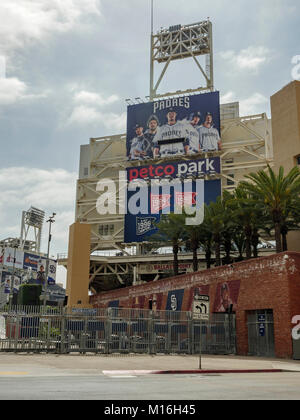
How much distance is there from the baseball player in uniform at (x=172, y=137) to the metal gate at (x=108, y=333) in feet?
160

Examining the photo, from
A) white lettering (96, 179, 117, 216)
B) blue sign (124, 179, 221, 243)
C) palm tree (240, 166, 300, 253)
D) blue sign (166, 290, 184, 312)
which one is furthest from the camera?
white lettering (96, 179, 117, 216)

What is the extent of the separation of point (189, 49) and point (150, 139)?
18.6m

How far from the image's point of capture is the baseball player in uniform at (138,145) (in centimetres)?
8062

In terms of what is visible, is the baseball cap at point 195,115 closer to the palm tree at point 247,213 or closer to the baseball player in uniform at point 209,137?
the baseball player in uniform at point 209,137

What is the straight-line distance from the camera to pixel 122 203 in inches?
3194

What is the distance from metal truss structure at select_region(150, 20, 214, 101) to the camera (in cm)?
8370

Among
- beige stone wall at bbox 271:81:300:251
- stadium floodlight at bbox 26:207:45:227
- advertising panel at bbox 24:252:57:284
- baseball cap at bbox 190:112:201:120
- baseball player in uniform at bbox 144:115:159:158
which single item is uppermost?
baseball cap at bbox 190:112:201:120

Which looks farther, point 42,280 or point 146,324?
point 42,280

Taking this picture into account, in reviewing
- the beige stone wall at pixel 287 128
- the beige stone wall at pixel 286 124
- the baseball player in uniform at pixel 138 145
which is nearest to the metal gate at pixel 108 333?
the beige stone wall at pixel 287 128

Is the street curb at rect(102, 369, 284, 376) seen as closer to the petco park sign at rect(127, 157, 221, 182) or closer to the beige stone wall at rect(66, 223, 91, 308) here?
the beige stone wall at rect(66, 223, 91, 308)

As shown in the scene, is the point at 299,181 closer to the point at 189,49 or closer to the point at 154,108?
the point at 154,108

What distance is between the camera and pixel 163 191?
76562mm

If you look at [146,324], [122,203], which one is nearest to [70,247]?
[122,203]

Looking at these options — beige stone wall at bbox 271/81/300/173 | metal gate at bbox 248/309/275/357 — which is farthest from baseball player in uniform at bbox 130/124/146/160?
metal gate at bbox 248/309/275/357
